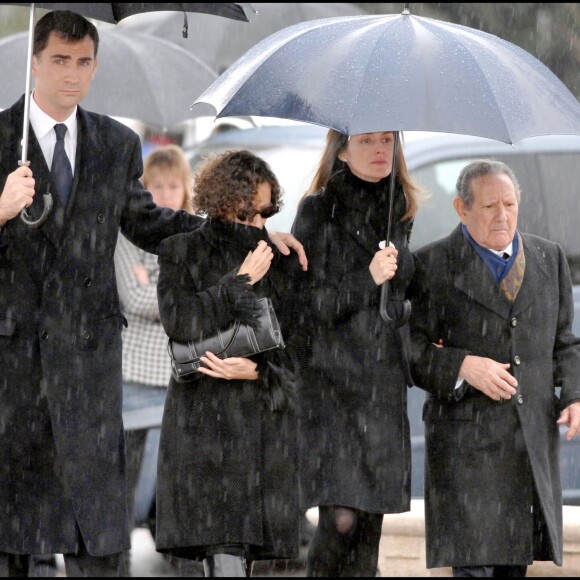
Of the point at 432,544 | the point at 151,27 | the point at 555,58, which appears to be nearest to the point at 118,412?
the point at 432,544

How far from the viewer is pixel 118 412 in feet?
19.8

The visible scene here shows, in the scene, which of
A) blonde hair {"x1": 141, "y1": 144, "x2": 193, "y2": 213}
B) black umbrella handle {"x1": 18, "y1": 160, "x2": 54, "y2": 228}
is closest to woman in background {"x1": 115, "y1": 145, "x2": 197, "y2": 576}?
blonde hair {"x1": 141, "y1": 144, "x2": 193, "y2": 213}

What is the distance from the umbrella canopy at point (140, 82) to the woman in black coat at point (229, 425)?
8.60 ft

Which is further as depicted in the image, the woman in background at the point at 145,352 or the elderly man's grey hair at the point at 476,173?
the woman in background at the point at 145,352

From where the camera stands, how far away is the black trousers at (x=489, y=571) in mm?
6430

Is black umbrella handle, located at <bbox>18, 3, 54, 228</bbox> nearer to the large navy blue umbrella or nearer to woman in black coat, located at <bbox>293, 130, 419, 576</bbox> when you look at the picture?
the large navy blue umbrella

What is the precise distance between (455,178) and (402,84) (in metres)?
2.42

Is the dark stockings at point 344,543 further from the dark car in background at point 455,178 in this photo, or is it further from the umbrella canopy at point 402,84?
the umbrella canopy at point 402,84

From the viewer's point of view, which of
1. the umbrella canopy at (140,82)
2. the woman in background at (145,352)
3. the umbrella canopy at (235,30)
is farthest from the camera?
the umbrella canopy at (235,30)

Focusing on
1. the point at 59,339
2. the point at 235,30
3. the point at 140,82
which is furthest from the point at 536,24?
the point at 59,339

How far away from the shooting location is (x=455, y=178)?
814 cm

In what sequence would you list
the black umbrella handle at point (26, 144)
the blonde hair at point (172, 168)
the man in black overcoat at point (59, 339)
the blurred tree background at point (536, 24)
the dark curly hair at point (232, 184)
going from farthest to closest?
the blurred tree background at point (536, 24) < the blonde hair at point (172, 168) < the dark curly hair at point (232, 184) < the man in black overcoat at point (59, 339) < the black umbrella handle at point (26, 144)

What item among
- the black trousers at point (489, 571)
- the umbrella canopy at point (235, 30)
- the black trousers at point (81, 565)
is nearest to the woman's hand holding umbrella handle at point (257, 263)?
the black trousers at point (81, 565)

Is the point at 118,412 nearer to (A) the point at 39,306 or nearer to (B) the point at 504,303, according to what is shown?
(A) the point at 39,306
